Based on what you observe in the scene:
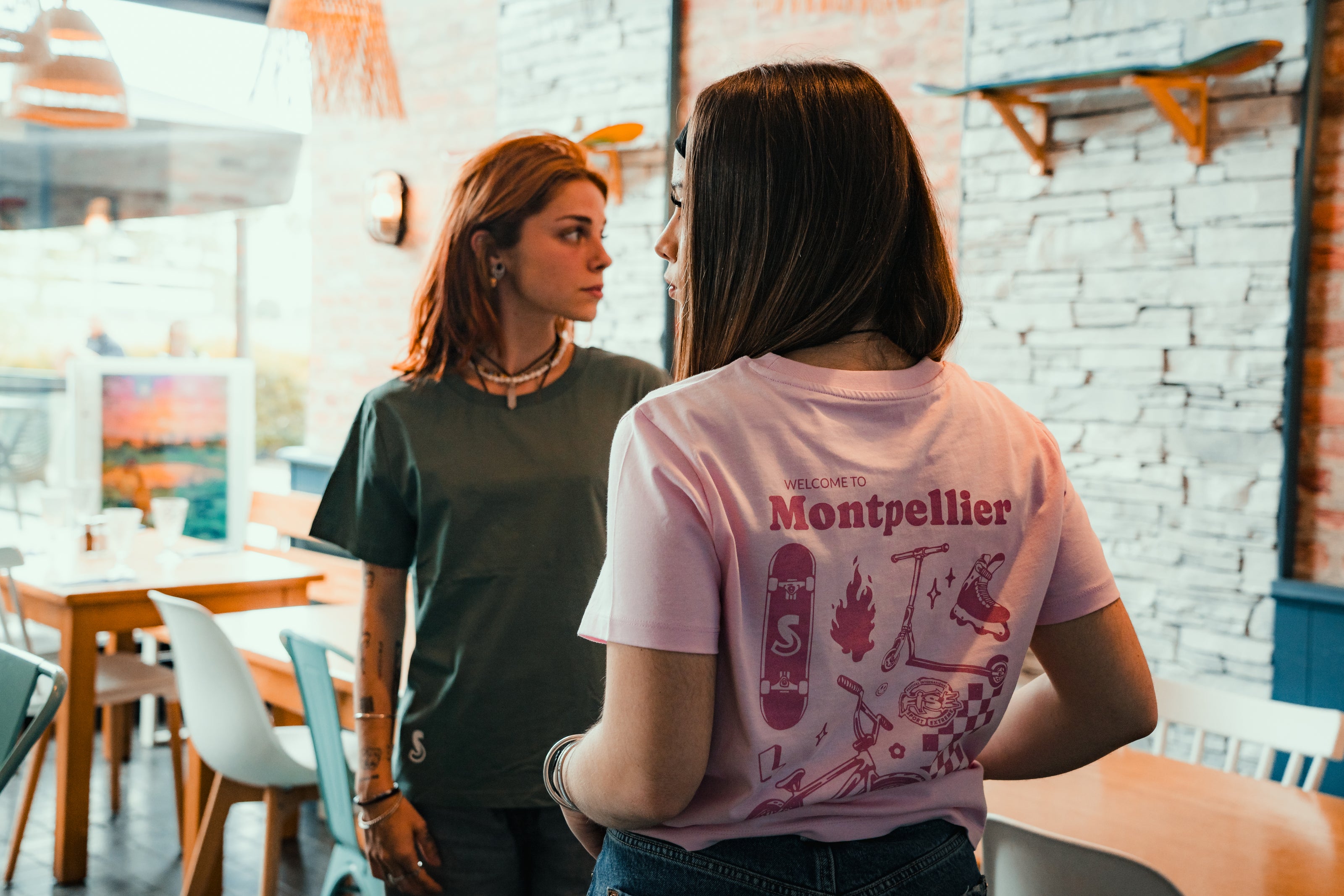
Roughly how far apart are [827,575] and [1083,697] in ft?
0.97

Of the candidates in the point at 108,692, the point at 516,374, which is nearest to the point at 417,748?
the point at 516,374

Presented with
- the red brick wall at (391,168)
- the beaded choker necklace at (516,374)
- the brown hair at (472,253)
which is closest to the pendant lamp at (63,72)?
the red brick wall at (391,168)

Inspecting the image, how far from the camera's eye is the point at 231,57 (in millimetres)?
5480

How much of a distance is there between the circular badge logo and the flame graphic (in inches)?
2.1

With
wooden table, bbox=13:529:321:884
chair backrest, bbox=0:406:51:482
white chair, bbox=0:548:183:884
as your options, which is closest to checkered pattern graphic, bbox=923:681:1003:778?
wooden table, bbox=13:529:321:884

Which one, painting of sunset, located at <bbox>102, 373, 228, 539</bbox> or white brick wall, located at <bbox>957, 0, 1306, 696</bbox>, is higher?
white brick wall, located at <bbox>957, 0, 1306, 696</bbox>

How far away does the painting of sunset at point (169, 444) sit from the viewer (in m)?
4.57

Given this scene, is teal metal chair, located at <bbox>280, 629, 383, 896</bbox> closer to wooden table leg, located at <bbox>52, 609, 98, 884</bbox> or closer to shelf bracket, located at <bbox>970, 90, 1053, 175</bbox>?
wooden table leg, located at <bbox>52, 609, 98, 884</bbox>

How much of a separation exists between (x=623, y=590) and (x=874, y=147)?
347 millimetres

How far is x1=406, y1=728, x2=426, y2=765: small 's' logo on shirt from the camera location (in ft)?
4.50

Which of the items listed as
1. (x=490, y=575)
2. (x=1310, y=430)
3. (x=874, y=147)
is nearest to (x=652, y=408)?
(x=874, y=147)

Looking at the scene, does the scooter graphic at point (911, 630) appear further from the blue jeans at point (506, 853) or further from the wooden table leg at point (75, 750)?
the wooden table leg at point (75, 750)

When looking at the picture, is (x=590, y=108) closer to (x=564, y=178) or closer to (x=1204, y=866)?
(x=564, y=178)

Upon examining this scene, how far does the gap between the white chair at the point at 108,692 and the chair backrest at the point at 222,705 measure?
0.70 metres
